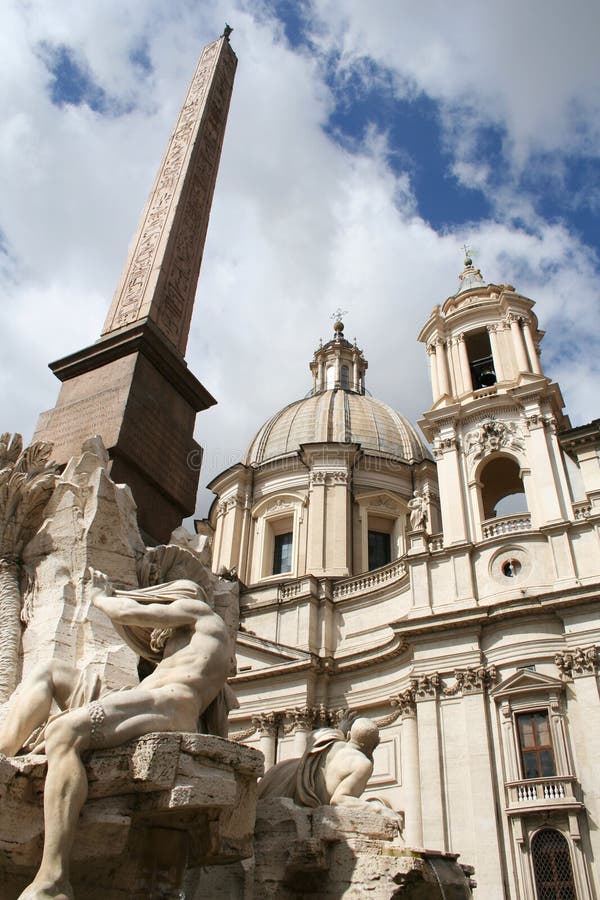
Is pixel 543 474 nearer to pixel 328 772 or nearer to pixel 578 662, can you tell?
pixel 578 662

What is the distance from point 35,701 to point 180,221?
24.9ft

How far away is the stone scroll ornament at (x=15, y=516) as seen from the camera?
5.80 metres

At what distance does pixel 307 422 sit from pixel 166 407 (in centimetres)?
3119

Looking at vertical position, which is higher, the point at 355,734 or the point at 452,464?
the point at 452,464

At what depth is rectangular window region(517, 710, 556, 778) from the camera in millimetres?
19531

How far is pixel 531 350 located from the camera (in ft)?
90.9

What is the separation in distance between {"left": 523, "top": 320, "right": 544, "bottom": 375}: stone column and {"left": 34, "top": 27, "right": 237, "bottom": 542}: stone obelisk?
739 inches

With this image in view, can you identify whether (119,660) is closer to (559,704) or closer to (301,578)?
(559,704)

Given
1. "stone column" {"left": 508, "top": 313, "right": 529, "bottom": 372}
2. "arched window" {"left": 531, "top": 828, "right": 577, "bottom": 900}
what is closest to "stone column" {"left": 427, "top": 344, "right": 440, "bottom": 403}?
"stone column" {"left": 508, "top": 313, "right": 529, "bottom": 372}

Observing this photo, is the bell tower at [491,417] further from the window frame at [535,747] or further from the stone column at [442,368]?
the window frame at [535,747]

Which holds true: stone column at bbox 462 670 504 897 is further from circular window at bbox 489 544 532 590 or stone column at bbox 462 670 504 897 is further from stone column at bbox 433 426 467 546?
stone column at bbox 433 426 467 546

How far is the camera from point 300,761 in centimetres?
608

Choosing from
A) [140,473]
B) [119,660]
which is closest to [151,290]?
[140,473]

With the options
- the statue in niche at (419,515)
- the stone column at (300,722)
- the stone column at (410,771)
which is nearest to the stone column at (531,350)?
the statue in niche at (419,515)
